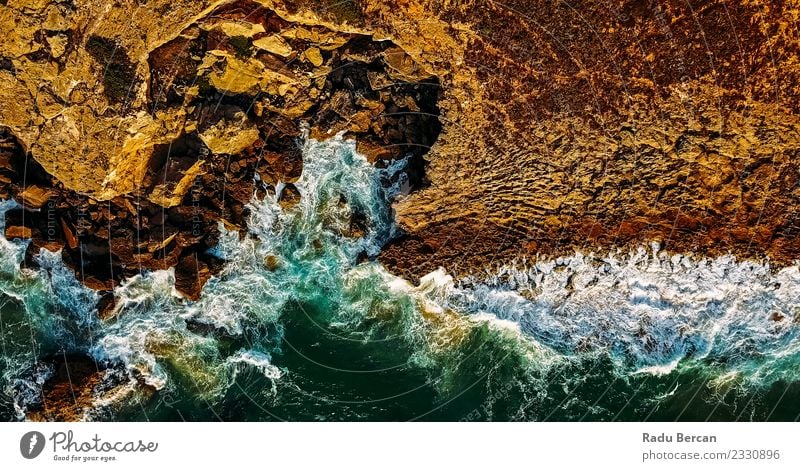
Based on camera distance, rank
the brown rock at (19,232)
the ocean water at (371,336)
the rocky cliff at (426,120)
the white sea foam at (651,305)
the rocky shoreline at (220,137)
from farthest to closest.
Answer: the brown rock at (19,232) < the ocean water at (371,336) < the white sea foam at (651,305) < the rocky shoreline at (220,137) < the rocky cliff at (426,120)

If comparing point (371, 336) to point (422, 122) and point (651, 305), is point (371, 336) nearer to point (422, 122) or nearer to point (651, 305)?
point (422, 122)

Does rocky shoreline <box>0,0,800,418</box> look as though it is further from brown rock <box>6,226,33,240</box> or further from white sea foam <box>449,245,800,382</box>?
white sea foam <box>449,245,800,382</box>

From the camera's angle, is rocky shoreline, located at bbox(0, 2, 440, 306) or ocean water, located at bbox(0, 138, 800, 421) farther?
ocean water, located at bbox(0, 138, 800, 421)

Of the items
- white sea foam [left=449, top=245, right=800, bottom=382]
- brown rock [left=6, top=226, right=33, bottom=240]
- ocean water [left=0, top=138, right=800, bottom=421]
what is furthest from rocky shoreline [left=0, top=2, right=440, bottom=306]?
white sea foam [left=449, top=245, right=800, bottom=382]
